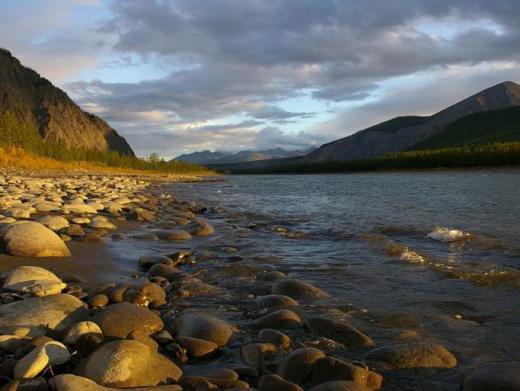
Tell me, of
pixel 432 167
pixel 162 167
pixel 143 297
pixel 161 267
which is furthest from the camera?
pixel 162 167

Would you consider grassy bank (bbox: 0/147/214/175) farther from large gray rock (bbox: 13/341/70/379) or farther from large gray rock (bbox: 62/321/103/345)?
large gray rock (bbox: 13/341/70/379)

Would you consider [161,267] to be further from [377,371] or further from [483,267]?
[483,267]

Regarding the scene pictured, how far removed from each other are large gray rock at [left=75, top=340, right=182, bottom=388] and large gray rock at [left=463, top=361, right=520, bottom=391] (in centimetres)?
278

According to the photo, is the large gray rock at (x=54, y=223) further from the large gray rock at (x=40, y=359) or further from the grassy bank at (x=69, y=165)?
the grassy bank at (x=69, y=165)

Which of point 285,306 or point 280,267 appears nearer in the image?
point 285,306

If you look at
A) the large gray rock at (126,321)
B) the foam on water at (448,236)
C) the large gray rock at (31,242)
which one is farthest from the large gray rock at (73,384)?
the foam on water at (448,236)

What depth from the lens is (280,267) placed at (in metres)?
9.64

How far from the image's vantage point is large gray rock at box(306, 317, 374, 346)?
5.35 m

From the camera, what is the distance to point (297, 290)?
24.3ft

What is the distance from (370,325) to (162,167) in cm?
14355

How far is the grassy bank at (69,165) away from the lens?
67150 millimetres

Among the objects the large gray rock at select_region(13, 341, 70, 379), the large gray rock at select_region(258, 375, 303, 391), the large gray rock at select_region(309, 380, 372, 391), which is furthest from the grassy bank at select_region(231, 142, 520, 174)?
the large gray rock at select_region(13, 341, 70, 379)

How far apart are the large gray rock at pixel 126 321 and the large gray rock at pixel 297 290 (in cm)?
240

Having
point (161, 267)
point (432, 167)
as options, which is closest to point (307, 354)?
point (161, 267)
